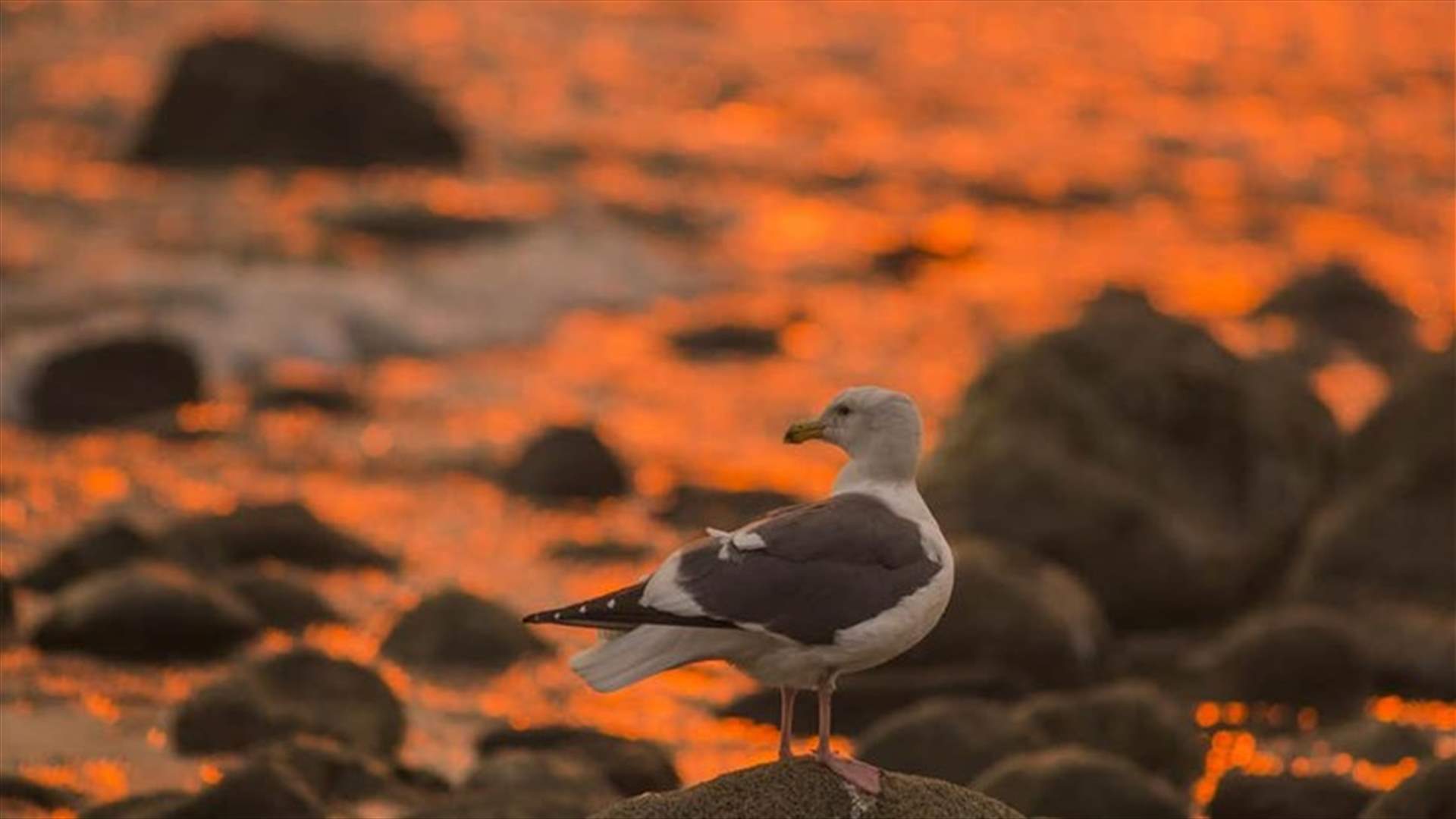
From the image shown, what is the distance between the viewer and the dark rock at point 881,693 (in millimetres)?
14656

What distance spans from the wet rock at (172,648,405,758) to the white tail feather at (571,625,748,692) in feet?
16.3

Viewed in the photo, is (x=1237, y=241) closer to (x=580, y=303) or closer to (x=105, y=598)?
(x=580, y=303)

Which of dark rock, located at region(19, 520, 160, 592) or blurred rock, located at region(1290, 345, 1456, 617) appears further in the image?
blurred rock, located at region(1290, 345, 1456, 617)

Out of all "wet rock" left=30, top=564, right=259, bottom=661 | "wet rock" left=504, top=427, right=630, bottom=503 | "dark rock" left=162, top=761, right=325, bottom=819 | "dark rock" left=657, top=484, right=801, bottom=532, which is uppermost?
"wet rock" left=504, top=427, right=630, bottom=503

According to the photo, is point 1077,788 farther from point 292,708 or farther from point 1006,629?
point 292,708

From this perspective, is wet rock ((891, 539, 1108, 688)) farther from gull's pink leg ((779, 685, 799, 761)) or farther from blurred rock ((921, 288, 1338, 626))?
gull's pink leg ((779, 685, 799, 761))

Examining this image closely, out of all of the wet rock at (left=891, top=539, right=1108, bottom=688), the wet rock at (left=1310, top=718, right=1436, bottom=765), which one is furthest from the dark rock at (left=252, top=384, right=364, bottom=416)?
the wet rock at (left=1310, top=718, right=1436, bottom=765)

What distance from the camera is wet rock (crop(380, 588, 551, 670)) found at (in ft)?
50.2

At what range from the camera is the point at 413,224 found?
30266mm

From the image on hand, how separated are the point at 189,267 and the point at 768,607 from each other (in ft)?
61.1

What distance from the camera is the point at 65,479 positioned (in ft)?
63.4

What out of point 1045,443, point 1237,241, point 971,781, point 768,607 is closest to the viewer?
point 768,607

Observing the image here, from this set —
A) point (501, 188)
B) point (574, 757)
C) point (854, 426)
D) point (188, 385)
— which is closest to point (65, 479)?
point (188, 385)

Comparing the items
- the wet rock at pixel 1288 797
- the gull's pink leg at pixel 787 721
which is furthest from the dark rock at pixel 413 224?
the gull's pink leg at pixel 787 721
